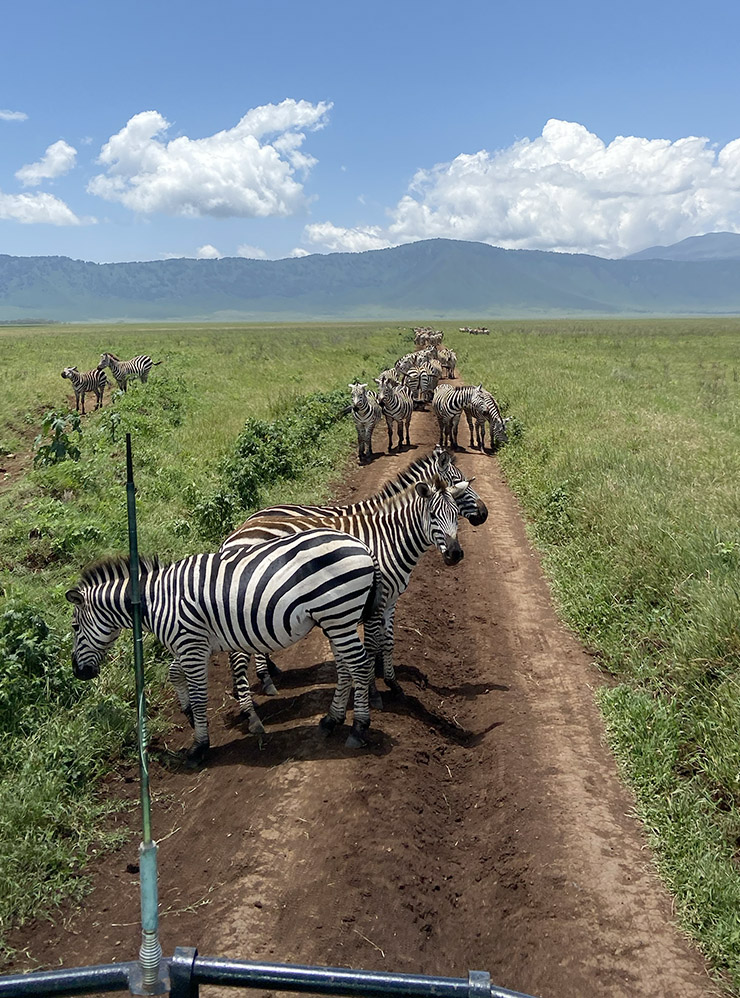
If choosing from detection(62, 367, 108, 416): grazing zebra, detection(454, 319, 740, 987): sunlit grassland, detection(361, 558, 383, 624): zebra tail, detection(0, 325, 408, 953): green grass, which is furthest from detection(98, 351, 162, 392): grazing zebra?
detection(361, 558, 383, 624): zebra tail

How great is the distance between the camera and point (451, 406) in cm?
1836

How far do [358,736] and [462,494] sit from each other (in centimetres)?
270

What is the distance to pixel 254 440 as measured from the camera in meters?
14.4

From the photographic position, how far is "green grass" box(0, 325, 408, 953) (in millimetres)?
5016

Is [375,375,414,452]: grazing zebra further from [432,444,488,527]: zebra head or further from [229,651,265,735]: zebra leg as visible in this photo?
[229,651,265,735]: zebra leg

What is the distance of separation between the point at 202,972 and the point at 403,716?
16.5ft

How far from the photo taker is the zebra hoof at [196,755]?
6031 millimetres

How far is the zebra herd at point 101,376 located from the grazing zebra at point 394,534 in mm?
17325

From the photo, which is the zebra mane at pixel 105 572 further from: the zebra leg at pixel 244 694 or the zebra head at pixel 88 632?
the zebra leg at pixel 244 694

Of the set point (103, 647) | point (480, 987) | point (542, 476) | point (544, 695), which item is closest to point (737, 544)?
point (544, 695)

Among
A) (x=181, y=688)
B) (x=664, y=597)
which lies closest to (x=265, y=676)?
(x=181, y=688)

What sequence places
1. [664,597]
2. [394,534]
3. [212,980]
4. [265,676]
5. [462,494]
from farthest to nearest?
→ 1. [664,597]
2. [462,494]
3. [265,676]
4. [394,534]
5. [212,980]

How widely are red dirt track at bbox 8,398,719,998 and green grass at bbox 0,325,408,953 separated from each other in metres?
0.43

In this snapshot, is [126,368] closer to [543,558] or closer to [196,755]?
[543,558]
